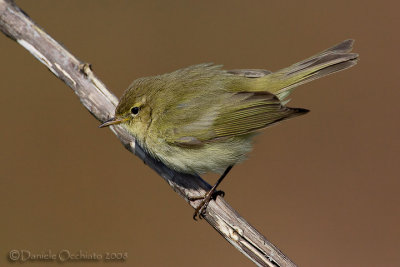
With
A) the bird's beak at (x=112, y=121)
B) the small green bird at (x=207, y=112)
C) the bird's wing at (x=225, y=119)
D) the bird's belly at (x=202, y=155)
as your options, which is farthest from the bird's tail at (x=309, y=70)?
the bird's beak at (x=112, y=121)

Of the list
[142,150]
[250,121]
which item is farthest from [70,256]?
[250,121]

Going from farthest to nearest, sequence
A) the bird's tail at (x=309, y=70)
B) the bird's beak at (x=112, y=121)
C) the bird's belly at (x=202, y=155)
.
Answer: the bird's tail at (x=309, y=70) → the bird's beak at (x=112, y=121) → the bird's belly at (x=202, y=155)

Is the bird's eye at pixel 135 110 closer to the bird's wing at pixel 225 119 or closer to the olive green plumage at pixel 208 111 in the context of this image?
the olive green plumage at pixel 208 111

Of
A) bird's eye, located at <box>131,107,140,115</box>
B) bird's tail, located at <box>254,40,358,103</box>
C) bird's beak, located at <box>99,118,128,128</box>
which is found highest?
bird's tail, located at <box>254,40,358,103</box>

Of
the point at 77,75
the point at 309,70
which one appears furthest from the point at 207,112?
the point at 77,75

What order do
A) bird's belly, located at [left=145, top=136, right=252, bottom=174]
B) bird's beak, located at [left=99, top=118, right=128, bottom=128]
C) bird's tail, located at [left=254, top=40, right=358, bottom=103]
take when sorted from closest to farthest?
bird's belly, located at [left=145, top=136, right=252, bottom=174], bird's beak, located at [left=99, top=118, right=128, bottom=128], bird's tail, located at [left=254, top=40, right=358, bottom=103]

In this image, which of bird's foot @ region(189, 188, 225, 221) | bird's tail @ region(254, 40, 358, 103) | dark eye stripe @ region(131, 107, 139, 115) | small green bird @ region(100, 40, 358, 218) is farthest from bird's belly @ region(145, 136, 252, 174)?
bird's tail @ region(254, 40, 358, 103)

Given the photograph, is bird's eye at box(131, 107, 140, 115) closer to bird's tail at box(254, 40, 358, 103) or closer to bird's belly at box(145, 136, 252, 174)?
bird's belly at box(145, 136, 252, 174)

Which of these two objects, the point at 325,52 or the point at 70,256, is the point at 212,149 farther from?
the point at 70,256

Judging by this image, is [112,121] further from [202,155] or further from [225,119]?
[225,119]
